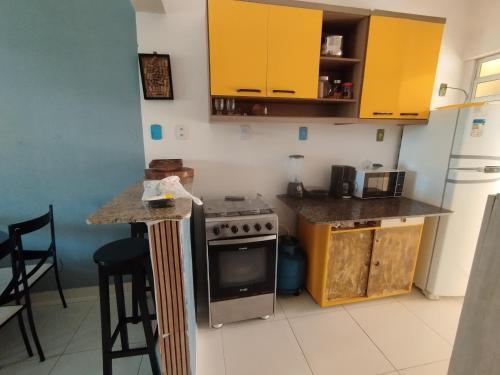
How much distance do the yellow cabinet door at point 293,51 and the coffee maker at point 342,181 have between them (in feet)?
2.63

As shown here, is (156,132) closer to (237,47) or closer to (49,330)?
(237,47)

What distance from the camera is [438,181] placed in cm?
199

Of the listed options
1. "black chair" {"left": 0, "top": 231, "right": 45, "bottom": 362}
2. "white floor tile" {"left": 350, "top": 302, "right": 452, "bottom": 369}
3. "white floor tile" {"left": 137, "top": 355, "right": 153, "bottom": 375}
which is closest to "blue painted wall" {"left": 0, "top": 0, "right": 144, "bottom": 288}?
"black chair" {"left": 0, "top": 231, "right": 45, "bottom": 362}

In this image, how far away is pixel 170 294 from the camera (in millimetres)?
1019

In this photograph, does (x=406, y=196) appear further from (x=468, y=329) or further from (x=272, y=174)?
(x=468, y=329)

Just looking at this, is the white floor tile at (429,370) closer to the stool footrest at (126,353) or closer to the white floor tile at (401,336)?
the white floor tile at (401,336)

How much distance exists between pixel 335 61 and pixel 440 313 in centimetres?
229

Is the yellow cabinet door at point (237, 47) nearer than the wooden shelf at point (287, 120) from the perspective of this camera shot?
Yes

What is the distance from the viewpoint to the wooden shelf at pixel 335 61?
70.9 inches

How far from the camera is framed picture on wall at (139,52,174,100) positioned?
1769 millimetres

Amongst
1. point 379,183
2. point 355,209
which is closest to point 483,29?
point 379,183

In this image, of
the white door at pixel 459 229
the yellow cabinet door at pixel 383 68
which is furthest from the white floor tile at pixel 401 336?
the yellow cabinet door at pixel 383 68

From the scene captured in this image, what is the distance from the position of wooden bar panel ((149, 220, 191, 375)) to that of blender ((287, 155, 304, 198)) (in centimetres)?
141

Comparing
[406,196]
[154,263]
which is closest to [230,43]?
[154,263]
